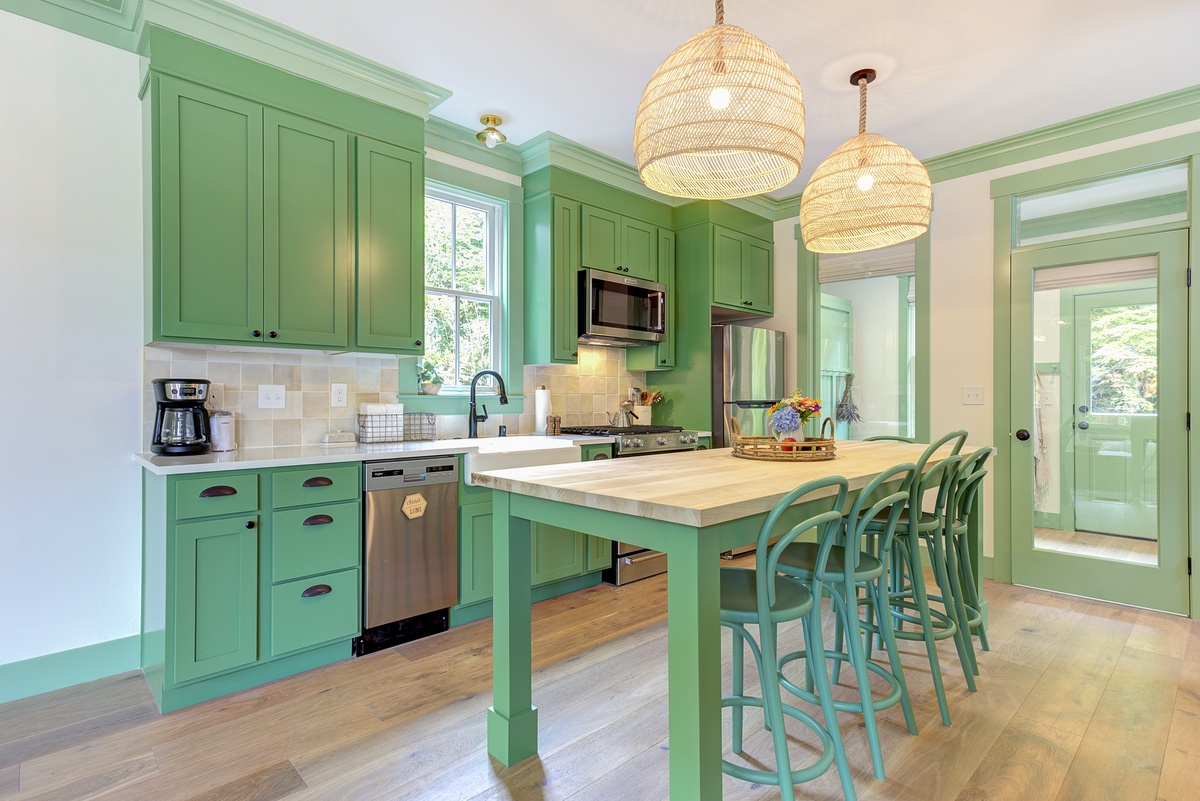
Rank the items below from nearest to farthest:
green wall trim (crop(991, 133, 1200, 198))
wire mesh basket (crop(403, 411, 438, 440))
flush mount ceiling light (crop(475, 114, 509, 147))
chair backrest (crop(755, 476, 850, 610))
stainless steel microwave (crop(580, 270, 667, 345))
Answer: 1. chair backrest (crop(755, 476, 850, 610))
2. green wall trim (crop(991, 133, 1200, 198))
3. wire mesh basket (crop(403, 411, 438, 440))
4. flush mount ceiling light (crop(475, 114, 509, 147))
5. stainless steel microwave (crop(580, 270, 667, 345))

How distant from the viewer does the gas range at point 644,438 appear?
3.60 m

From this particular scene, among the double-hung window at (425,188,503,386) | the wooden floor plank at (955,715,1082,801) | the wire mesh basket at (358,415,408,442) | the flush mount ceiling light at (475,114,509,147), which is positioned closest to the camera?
the wooden floor plank at (955,715,1082,801)

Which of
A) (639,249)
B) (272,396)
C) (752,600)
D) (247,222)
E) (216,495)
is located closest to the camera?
(752,600)

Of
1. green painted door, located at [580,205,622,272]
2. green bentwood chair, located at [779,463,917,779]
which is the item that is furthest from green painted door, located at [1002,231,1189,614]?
green painted door, located at [580,205,622,272]

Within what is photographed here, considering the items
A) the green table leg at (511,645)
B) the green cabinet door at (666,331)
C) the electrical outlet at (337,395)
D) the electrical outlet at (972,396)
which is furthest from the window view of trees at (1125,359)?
the electrical outlet at (337,395)

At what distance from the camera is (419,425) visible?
3.36 metres

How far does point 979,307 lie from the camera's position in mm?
3836

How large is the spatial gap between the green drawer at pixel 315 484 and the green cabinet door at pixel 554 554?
104 centimetres

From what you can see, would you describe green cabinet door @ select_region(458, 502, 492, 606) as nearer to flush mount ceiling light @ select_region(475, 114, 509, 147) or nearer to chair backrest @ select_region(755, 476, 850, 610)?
chair backrest @ select_region(755, 476, 850, 610)

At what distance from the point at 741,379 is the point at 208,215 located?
334 centimetres

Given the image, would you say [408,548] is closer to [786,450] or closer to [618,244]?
[786,450]

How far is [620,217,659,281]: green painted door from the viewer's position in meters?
4.24

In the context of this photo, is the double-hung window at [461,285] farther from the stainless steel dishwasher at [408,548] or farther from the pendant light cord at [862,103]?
the pendant light cord at [862,103]

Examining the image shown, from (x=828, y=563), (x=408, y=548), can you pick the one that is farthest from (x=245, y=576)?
(x=828, y=563)
